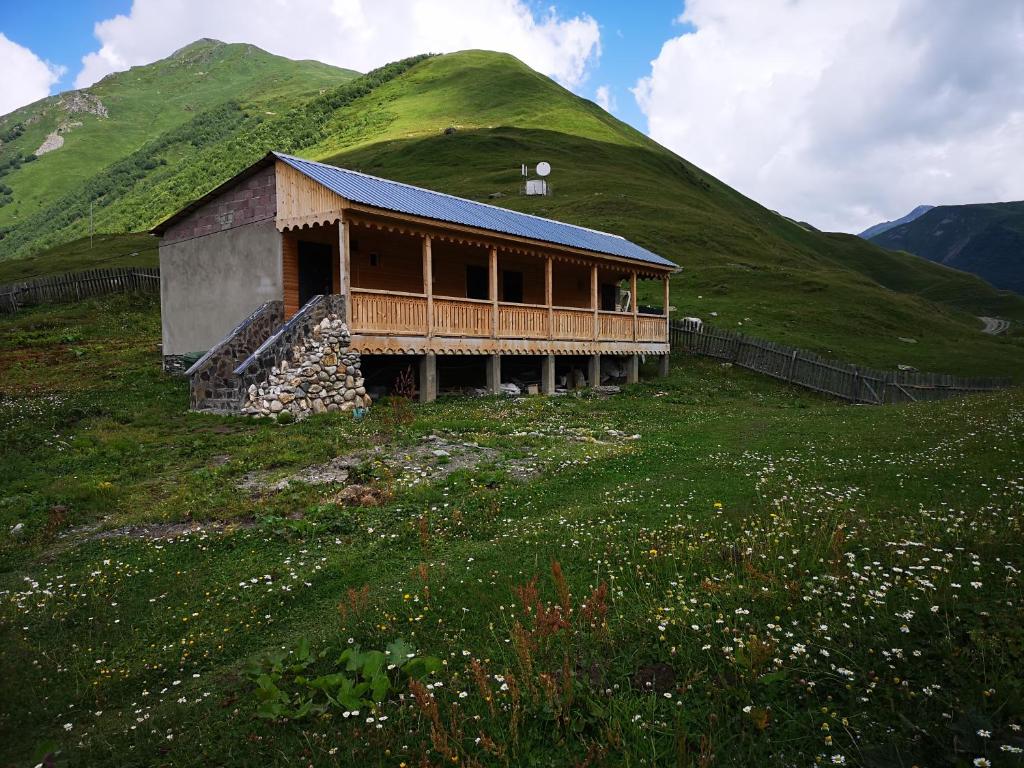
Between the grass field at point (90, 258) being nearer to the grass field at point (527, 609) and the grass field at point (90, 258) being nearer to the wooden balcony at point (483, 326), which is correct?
the wooden balcony at point (483, 326)

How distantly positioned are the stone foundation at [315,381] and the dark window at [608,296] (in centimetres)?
1774

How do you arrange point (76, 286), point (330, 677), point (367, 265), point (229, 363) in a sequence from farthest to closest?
point (76, 286)
point (367, 265)
point (229, 363)
point (330, 677)

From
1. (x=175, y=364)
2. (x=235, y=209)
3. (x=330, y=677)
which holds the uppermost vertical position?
(x=235, y=209)

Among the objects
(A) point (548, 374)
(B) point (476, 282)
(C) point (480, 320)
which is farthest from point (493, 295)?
(B) point (476, 282)

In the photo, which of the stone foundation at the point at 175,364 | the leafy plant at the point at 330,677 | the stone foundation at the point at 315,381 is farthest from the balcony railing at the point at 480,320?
the leafy plant at the point at 330,677

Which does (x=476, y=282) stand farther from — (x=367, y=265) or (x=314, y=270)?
(x=314, y=270)

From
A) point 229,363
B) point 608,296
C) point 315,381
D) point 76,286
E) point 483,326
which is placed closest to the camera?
point 315,381

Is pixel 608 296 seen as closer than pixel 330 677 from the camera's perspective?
No

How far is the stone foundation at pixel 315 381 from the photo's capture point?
16188 mm

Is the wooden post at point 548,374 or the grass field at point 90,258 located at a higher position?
the grass field at point 90,258

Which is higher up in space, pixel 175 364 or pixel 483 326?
pixel 483 326

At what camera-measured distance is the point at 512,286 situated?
27.6 m

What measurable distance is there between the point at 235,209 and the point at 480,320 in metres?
8.42

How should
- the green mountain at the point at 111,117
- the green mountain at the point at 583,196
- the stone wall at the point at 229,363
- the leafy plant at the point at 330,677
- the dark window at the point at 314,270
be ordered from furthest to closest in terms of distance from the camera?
1. the green mountain at the point at 111,117
2. the green mountain at the point at 583,196
3. the dark window at the point at 314,270
4. the stone wall at the point at 229,363
5. the leafy plant at the point at 330,677
